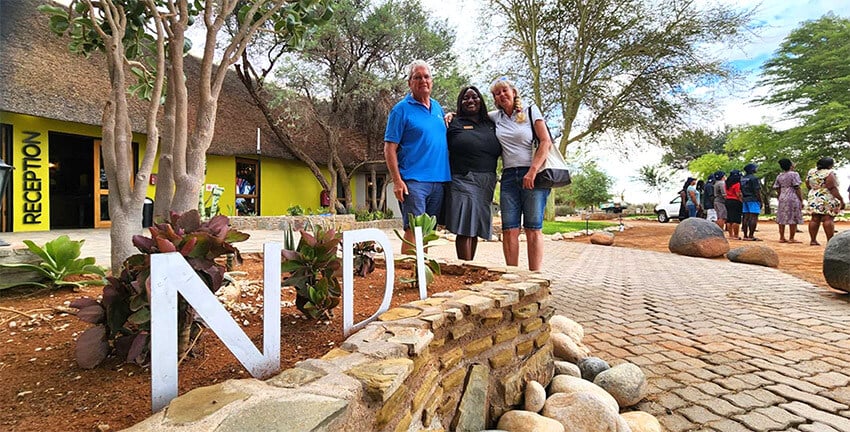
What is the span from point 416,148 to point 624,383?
1891mm

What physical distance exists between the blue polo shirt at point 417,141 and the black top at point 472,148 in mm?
110

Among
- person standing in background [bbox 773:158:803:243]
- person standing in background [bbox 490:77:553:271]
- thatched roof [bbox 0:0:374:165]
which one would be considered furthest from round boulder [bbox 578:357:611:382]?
person standing in background [bbox 773:158:803:243]

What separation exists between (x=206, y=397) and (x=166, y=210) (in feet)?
6.37

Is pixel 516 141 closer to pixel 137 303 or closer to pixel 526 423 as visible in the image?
pixel 526 423

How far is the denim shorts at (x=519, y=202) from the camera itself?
3.13 m

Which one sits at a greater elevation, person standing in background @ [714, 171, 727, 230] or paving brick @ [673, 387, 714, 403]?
person standing in background @ [714, 171, 727, 230]

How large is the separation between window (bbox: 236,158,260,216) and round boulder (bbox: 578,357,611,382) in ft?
38.4

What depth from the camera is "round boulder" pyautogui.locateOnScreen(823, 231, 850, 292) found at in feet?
12.7

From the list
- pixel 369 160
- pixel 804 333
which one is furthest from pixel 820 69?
pixel 804 333

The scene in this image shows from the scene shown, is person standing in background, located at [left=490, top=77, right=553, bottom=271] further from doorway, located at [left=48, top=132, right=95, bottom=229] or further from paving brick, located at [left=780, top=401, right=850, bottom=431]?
doorway, located at [left=48, top=132, right=95, bottom=229]

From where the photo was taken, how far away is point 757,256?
20.7ft

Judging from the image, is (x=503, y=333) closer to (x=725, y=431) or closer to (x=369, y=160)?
(x=725, y=431)

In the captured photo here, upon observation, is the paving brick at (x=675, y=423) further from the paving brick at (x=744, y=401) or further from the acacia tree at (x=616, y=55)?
the acacia tree at (x=616, y=55)

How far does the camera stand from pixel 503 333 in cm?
201
